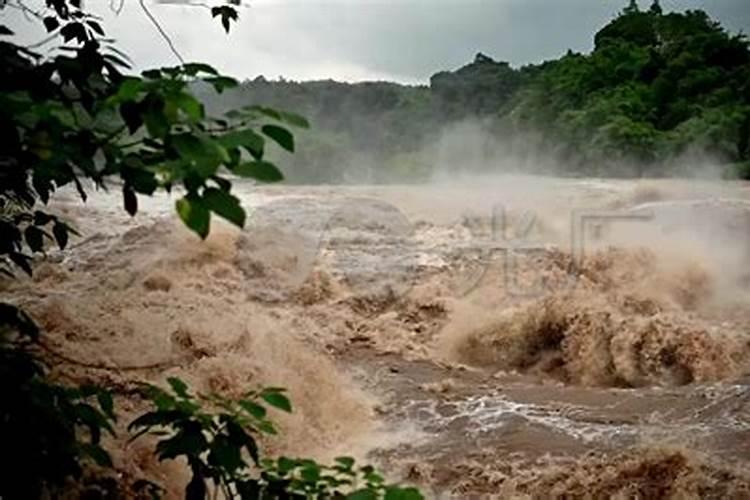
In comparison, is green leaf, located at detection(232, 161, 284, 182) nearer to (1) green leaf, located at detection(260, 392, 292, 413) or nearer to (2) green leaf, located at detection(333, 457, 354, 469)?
(1) green leaf, located at detection(260, 392, 292, 413)

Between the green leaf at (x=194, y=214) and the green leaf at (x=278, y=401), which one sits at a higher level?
the green leaf at (x=194, y=214)

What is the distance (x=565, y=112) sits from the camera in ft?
86.9

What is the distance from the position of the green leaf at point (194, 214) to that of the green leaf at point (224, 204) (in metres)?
0.01

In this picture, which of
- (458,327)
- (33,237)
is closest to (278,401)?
(33,237)

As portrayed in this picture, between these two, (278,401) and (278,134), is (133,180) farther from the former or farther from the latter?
(278,401)

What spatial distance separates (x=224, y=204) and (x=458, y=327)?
9.01 metres

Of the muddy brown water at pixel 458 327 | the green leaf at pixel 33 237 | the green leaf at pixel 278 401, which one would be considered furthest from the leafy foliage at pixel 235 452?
the muddy brown water at pixel 458 327

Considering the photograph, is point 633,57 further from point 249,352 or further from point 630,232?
point 249,352

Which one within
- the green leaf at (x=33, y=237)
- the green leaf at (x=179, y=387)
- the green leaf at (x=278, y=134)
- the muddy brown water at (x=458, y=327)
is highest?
the green leaf at (x=278, y=134)

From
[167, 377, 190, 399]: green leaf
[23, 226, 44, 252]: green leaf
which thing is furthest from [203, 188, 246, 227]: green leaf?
[23, 226, 44, 252]: green leaf

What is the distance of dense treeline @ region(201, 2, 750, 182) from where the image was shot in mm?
22422

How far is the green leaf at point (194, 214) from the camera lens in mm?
1259

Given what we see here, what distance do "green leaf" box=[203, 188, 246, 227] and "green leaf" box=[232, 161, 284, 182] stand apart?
36 mm

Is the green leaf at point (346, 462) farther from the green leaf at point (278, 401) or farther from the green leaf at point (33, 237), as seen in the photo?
the green leaf at point (33, 237)
